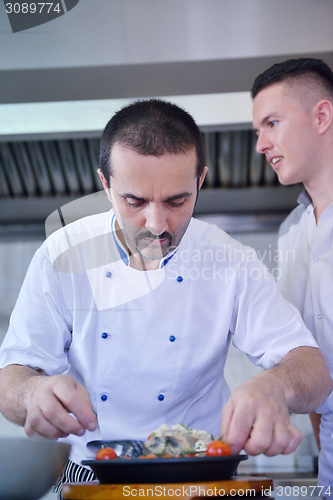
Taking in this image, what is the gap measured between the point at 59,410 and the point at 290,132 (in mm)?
1098

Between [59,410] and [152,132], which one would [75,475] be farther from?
[152,132]

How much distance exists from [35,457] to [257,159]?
5.11ft

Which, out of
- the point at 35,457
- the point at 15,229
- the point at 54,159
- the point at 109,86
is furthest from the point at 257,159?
the point at 35,457

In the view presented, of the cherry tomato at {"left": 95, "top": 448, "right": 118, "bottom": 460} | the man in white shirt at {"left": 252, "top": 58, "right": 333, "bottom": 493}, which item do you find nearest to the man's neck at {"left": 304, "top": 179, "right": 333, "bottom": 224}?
the man in white shirt at {"left": 252, "top": 58, "right": 333, "bottom": 493}

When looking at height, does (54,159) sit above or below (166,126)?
below

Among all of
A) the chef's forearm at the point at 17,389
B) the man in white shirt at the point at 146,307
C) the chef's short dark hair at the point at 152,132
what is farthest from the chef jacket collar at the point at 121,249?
the chef's forearm at the point at 17,389

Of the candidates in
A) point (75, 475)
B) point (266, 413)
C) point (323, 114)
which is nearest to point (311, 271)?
point (323, 114)

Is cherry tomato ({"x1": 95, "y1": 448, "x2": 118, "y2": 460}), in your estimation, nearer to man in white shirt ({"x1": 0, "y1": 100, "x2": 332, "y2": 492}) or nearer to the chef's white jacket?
man in white shirt ({"x1": 0, "y1": 100, "x2": 332, "y2": 492})

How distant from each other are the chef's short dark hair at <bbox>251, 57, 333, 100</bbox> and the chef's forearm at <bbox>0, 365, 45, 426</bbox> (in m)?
1.14

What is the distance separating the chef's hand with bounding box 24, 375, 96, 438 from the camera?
67cm

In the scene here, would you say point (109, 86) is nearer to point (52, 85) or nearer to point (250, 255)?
point (52, 85)

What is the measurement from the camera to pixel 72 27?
147 cm

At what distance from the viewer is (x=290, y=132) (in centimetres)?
136

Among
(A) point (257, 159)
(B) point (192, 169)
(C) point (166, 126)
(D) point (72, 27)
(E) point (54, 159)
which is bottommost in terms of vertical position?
(A) point (257, 159)
